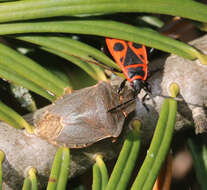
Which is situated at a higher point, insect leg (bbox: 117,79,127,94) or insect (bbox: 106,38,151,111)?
insect (bbox: 106,38,151,111)

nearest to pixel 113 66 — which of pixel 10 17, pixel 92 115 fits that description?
pixel 92 115

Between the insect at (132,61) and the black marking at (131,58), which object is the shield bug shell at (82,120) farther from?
the black marking at (131,58)

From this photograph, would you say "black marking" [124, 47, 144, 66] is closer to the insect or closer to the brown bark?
the insect

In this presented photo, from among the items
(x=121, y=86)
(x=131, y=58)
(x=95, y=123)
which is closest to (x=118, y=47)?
(x=131, y=58)

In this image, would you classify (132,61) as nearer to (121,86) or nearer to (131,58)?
(131,58)

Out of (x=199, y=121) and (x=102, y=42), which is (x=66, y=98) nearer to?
(x=199, y=121)

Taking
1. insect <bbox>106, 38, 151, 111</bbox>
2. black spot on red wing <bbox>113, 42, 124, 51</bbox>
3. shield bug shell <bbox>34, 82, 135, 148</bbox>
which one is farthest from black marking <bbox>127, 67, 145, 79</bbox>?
shield bug shell <bbox>34, 82, 135, 148</bbox>

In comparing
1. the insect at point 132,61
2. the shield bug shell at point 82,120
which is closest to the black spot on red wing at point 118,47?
the insect at point 132,61
